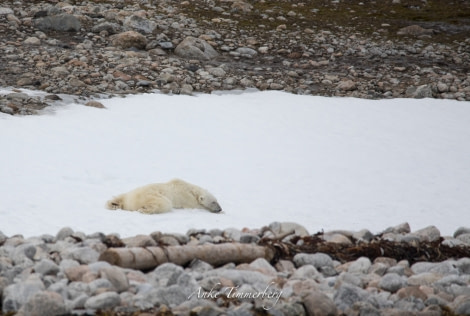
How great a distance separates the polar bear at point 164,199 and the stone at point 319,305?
3.71 m

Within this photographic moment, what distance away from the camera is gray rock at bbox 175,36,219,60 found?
55.5 ft

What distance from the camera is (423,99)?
51.3ft

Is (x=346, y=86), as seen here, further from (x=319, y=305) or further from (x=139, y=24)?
(x=319, y=305)

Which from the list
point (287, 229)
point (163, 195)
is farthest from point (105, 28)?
point (287, 229)

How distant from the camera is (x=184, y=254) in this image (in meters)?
5.34

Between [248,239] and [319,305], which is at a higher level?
[319,305]

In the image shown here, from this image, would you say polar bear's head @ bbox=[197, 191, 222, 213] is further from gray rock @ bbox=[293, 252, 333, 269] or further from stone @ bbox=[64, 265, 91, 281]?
stone @ bbox=[64, 265, 91, 281]

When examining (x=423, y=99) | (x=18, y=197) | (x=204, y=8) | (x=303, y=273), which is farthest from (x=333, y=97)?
(x=303, y=273)

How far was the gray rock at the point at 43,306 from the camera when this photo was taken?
404 cm

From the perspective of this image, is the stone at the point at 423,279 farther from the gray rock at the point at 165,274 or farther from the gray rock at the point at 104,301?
the gray rock at the point at 104,301

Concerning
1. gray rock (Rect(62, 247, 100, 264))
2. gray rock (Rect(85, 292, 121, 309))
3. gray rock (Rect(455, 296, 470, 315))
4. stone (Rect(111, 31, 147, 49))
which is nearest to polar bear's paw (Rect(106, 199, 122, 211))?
gray rock (Rect(62, 247, 100, 264))

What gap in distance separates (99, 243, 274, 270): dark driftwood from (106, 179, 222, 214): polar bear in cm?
250

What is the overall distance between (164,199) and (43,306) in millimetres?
4104

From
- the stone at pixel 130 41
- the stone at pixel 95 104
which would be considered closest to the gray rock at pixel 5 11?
the stone at pixel 130 41
